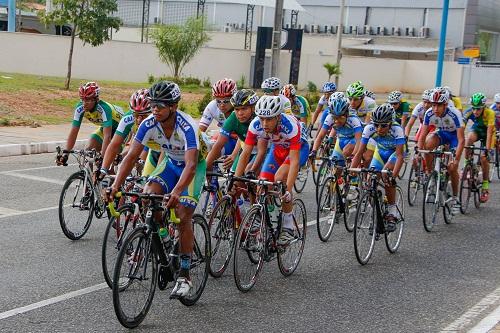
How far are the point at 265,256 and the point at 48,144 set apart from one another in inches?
457

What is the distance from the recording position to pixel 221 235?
835 centimetres

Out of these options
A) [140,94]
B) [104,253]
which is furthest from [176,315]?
[140,94]

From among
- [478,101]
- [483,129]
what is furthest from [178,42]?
[478,101]

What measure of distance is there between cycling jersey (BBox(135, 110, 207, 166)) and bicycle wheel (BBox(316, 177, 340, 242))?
392cm

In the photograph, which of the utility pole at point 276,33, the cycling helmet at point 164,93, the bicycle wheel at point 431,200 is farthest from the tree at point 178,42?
the cycling helmet at point 164,93

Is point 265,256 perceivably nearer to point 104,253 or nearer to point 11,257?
point 104,253

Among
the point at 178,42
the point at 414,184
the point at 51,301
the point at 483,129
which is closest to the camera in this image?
the point at 51,301

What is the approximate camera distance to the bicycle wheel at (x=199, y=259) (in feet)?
25.0

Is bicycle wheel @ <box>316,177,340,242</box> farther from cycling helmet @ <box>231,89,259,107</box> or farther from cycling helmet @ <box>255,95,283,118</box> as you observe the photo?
cycling helmet @ <box>255,95,283,118</box>

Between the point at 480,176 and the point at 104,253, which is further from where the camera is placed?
the point at 480,176

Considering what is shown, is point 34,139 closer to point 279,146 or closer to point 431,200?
point 431,200

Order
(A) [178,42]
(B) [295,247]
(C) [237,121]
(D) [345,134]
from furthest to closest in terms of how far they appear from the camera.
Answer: (A) [178,42]
(D) [345,134]
(C) [237,121]
(B) [295,247]

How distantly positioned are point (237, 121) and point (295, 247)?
1725 mm

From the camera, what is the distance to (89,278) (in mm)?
8375
